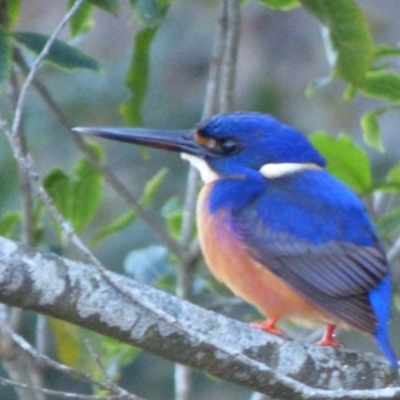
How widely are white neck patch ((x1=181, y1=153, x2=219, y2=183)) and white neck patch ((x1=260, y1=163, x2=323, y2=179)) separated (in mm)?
151

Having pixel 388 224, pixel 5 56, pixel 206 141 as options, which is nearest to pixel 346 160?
pixel 388 224

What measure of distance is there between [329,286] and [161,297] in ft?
2.53

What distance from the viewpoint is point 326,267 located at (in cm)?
313

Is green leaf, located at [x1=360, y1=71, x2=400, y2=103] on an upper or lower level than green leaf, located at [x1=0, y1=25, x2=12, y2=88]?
lower

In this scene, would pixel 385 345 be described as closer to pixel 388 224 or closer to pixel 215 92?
pixel 388 224

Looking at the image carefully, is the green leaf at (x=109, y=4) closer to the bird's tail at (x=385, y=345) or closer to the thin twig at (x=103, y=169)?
the thin twig at (x=103, y=169)

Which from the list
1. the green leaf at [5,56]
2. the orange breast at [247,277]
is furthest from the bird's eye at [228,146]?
the green leaf at [5,56]

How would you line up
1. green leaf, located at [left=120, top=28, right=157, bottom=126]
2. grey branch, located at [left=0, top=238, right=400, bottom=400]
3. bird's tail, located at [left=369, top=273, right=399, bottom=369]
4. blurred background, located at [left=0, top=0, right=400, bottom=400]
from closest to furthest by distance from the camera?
grey branch, located at [left=0, top=238, right=400, bottom=400], bird's tail, located at [left=369, top=273, right=399, bottom=369], green leaf, located at [left=120, top=28, right=157, bottom=126], blurred background, located at [left=0, top=0, right=400, bottom=400]

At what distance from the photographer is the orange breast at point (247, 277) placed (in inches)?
126

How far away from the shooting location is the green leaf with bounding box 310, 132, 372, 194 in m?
3.57

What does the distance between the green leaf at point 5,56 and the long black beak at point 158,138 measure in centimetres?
46

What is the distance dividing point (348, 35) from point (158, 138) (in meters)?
0.66

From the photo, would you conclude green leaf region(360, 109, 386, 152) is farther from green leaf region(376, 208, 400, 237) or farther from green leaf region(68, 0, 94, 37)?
green leaf region(68, 0, 94, 37)

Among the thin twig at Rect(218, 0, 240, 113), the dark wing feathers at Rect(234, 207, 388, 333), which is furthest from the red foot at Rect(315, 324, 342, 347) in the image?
the thin twig at Rect(218, 0, 240, 113)
